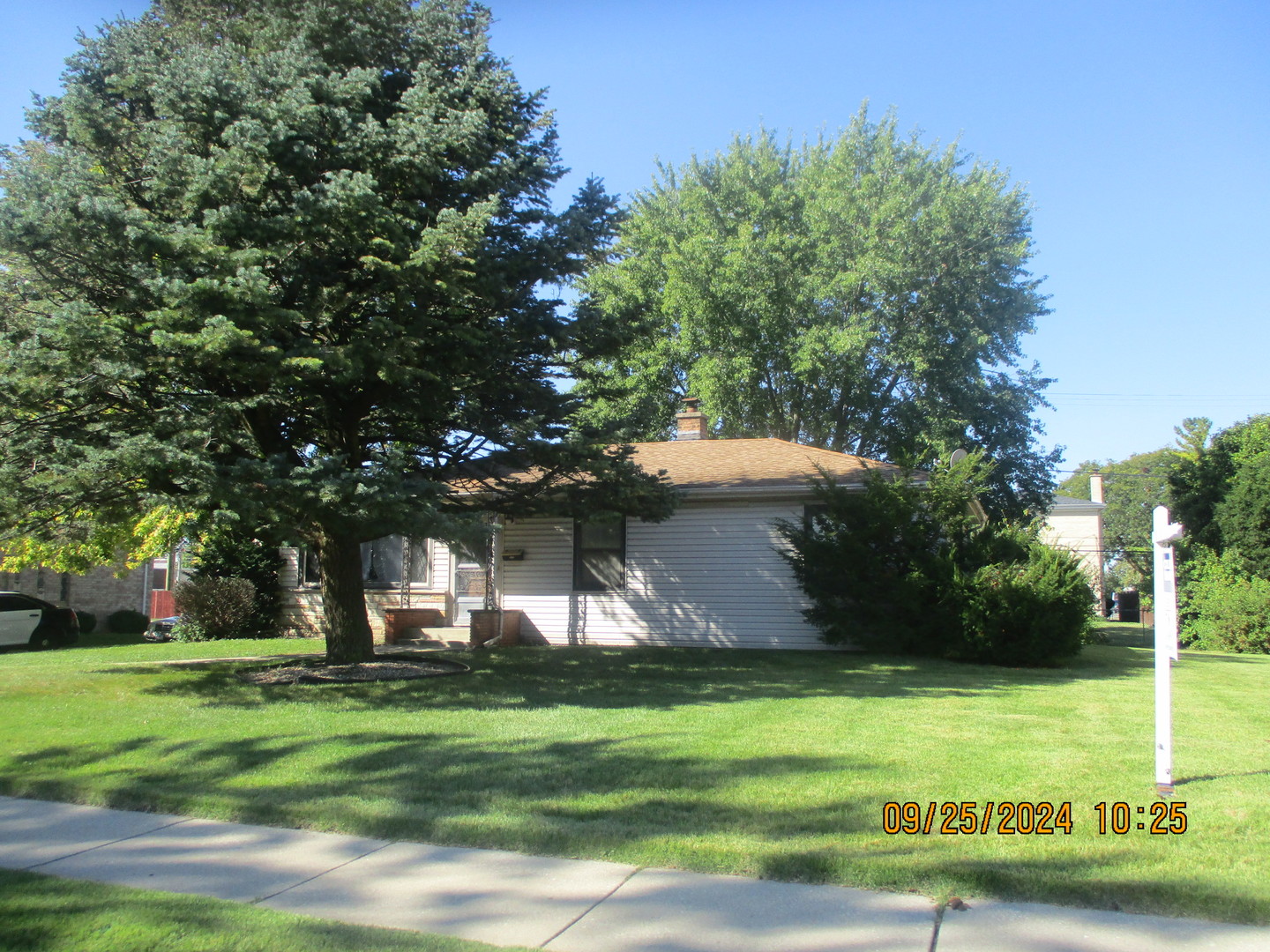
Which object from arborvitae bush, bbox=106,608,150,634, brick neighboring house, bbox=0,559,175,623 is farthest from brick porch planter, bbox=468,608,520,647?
arborvitae bush, bbox=106,608,150,634

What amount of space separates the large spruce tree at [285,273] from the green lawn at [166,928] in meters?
5.21

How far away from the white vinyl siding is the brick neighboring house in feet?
45.6

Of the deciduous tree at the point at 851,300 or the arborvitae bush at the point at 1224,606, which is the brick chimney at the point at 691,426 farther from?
the arborvitae bush at the point at 1224,606

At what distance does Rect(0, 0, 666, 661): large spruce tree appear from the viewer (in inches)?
371

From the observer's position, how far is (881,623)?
14336mm

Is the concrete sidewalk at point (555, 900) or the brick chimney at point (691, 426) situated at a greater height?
the brick chimney at point (691, 426)

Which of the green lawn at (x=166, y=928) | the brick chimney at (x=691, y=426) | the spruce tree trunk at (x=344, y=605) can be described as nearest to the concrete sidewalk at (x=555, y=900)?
the green lawn at (x=166, y=928)

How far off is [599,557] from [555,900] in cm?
1283

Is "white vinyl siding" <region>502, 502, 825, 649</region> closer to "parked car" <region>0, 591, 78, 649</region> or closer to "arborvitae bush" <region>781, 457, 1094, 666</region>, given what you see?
"arborvitae bush" <region>781, 457, 1094, 666</region>

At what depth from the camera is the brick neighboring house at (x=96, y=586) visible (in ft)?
85.8

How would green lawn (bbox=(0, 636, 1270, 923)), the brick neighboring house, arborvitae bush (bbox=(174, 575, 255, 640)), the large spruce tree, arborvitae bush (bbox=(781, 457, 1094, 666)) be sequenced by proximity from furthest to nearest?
the brick neighboring house, arborvitae bush (bbox=(174, 575, 255, 640)), arborvitae bush (bbox=(781, 457, 1094, 666)), the large spruce tree, green lawn (bbox=(0, 636, 1270, 923))

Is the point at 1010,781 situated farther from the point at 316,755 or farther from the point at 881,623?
the point at 881,623

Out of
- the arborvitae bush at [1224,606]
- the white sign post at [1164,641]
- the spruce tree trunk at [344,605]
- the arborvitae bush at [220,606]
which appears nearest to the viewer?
the white sign post at [1164,641]

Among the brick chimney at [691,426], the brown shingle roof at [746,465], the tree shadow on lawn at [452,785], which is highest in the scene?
the brick chimney at [691,426]
